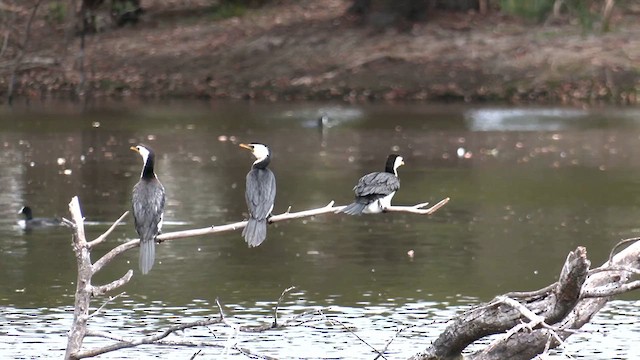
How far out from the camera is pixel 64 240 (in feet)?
53.5

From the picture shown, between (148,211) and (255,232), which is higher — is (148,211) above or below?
above

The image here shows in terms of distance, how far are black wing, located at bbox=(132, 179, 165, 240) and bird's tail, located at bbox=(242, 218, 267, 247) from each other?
1.91 feet

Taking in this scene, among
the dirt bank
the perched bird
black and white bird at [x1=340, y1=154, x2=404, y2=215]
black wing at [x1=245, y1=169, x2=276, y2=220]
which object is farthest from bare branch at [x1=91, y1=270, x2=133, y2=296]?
the dirt bank

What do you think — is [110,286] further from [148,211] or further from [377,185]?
[377,185]

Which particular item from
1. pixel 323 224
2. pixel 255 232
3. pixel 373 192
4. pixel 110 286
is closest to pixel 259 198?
pixel 255 232

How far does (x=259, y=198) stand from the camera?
34.0 ft

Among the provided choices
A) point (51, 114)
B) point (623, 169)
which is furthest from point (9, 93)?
point (623, 169)

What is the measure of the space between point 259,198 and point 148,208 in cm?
81

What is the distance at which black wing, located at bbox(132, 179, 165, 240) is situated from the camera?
9.86 metres

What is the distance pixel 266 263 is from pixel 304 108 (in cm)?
1690

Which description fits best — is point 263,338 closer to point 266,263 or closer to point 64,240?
point 266,263

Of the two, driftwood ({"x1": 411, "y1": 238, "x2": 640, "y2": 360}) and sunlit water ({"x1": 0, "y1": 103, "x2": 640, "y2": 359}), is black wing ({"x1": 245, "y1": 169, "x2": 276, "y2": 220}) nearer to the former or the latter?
sunlit water ({"x1": 0, "y1": 103, "x2": 640, "y2": 359})

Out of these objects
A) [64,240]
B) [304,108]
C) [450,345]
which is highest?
[450,345]

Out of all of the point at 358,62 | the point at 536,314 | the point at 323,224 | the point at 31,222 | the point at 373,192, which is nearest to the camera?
the point at 536,314
